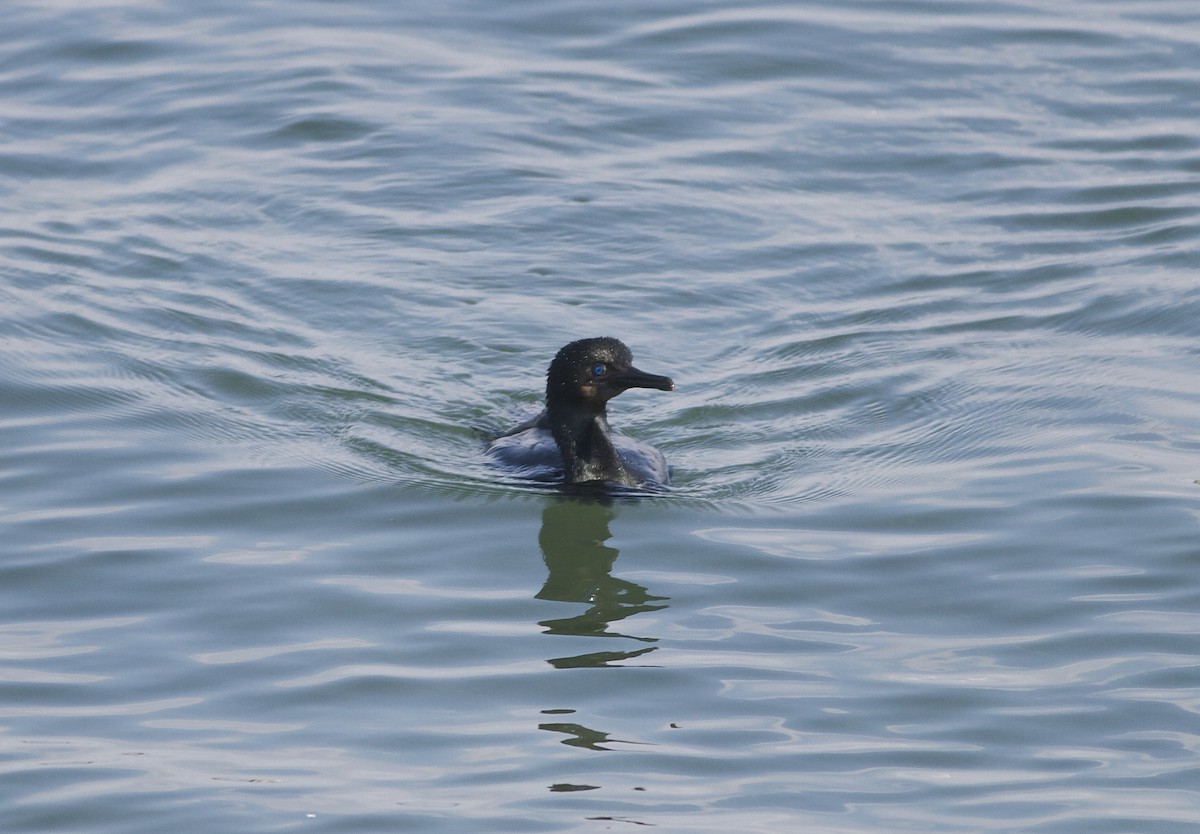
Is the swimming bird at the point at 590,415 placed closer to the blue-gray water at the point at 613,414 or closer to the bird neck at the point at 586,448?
the bird neck at the point at 586,448

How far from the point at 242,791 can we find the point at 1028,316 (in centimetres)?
752

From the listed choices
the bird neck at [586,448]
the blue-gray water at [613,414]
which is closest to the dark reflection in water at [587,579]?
the blue-gray water at [613,414]

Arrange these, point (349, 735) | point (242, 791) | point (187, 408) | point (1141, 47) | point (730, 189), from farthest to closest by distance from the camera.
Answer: point (1141, 47), point (730, 189), point (187, 408), point (349, 735), point (242, 791)

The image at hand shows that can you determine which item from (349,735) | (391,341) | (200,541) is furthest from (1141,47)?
(349,735)

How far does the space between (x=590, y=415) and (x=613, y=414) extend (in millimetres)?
1717

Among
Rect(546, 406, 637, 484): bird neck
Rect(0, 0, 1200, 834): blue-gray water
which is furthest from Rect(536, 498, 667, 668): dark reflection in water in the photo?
Rect(546, 406, 637, 484): bird neck

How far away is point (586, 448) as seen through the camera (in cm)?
1029

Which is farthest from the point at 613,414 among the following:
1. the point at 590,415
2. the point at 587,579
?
the point at 587,579

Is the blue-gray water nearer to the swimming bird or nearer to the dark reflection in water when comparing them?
the dark reflection in water

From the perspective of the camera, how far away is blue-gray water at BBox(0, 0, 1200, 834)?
23.1ft

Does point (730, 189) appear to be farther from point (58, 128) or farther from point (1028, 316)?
point (58, 128)

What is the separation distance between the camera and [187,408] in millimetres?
11203

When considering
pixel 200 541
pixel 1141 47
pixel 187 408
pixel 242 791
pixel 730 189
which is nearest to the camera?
pixel 242 791

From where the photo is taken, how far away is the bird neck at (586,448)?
403 inches
